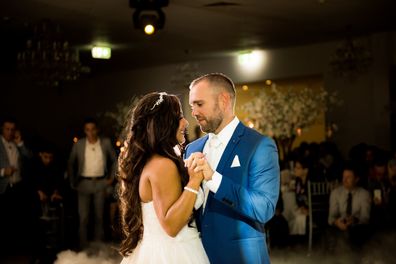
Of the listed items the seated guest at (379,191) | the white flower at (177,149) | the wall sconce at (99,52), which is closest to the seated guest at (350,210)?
the seated guest at (379,191)

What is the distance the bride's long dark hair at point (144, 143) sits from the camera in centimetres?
284

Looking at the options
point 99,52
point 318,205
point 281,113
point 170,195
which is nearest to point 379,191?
point 318,205

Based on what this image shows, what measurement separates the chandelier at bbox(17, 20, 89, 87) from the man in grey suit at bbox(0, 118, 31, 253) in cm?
106

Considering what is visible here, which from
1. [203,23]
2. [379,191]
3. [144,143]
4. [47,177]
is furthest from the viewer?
[203,23]

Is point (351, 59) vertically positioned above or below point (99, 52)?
below

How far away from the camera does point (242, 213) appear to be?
288 centimetres

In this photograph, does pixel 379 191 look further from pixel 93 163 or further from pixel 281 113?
pixel 93 163

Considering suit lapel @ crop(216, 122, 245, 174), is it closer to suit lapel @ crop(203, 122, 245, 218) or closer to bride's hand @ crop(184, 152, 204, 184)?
suit lapel @ crop(203, 122, 245, 218)

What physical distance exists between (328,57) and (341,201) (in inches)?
202

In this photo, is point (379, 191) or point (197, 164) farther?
point (379, 191)

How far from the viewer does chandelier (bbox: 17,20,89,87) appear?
8.92 metres

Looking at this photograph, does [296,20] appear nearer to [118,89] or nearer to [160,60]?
[160,60]

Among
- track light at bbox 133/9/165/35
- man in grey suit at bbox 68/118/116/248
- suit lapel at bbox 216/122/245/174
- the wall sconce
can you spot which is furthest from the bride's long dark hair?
the wall sconce

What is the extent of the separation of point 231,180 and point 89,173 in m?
5.58
